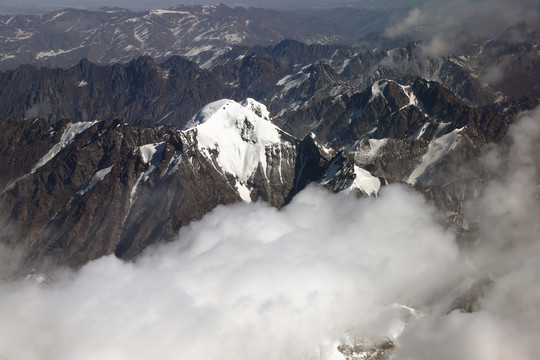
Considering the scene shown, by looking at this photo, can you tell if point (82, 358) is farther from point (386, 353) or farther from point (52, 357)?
point (386, 353)

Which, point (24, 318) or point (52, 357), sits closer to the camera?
point (52, 357)

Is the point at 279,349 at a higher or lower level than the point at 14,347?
lower

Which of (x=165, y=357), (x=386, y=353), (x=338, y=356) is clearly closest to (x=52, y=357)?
(x=165, y=357)

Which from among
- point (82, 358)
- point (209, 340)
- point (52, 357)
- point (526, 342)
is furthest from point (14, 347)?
point (526, 342)

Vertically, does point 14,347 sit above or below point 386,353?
above

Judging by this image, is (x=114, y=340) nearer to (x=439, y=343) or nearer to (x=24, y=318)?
(x=24, y=318)

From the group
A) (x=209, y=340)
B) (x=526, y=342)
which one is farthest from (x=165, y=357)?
(x=526, y=342)

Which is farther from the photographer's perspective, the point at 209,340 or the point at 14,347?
the point at 209,340

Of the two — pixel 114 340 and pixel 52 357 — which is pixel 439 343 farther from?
pixel 52 357
